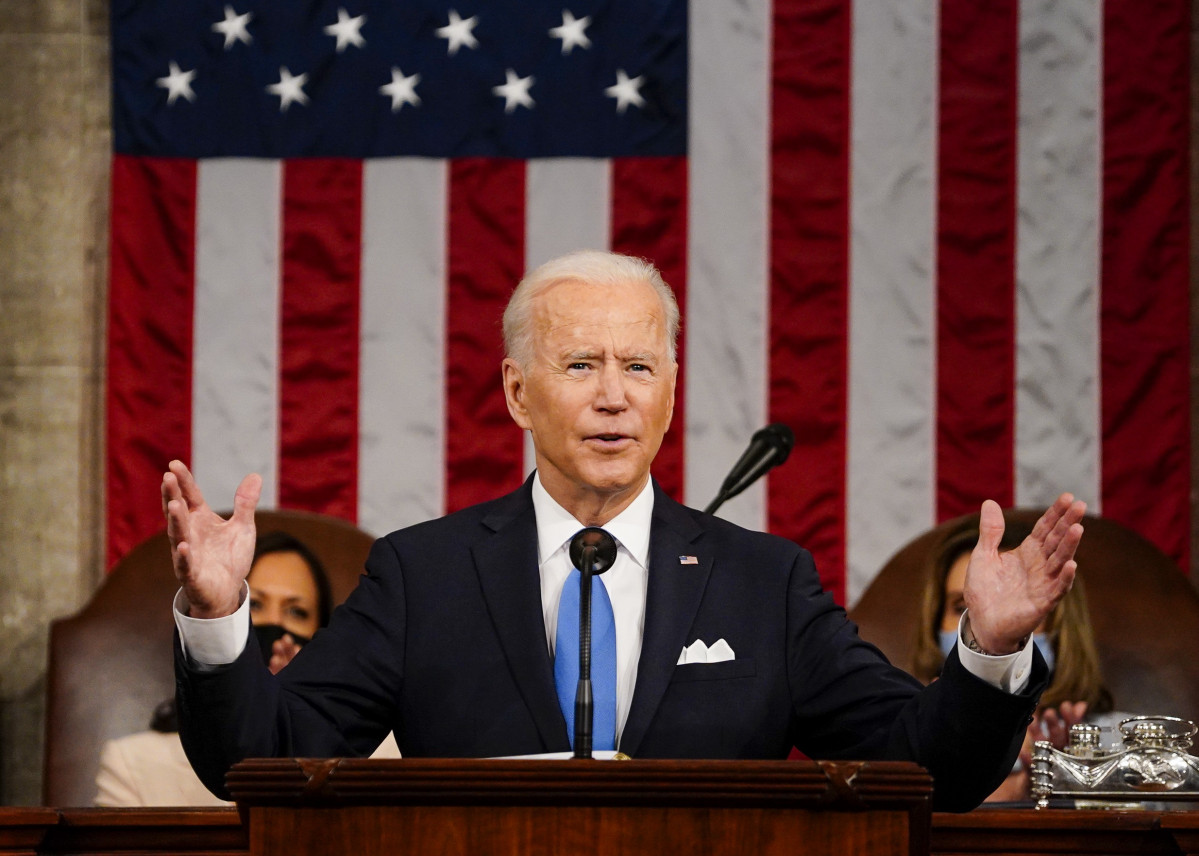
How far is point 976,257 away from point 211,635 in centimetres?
376

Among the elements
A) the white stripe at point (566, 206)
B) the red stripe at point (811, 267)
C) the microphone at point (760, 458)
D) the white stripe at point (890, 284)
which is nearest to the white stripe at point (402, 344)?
the white stripe at point (566, 206)

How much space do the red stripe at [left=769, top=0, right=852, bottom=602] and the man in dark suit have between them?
2.66 metres

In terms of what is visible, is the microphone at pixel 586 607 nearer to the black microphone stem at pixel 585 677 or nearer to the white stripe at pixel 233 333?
the black microphone stem at pixel 585 677

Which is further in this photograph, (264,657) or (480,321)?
(480,321)

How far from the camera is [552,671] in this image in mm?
2262

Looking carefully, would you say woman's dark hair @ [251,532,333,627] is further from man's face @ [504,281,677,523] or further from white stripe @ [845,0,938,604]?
man's face @ [504,281,677,523]

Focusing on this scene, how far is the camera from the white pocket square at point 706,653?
2264mm

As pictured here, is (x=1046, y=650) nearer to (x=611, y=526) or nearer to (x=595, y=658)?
(x=611, y=526)

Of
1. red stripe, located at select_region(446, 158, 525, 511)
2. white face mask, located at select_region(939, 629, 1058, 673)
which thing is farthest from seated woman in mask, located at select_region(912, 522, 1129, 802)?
red stripe, located at select_region(446, 158, 525, 511)

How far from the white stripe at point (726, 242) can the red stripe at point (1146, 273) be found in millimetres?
1162

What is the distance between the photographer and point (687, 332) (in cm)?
517

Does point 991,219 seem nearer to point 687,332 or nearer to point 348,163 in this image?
point 687,332

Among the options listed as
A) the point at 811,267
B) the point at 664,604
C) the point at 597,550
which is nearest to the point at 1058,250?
the point at 811,267

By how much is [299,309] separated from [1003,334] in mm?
2400
